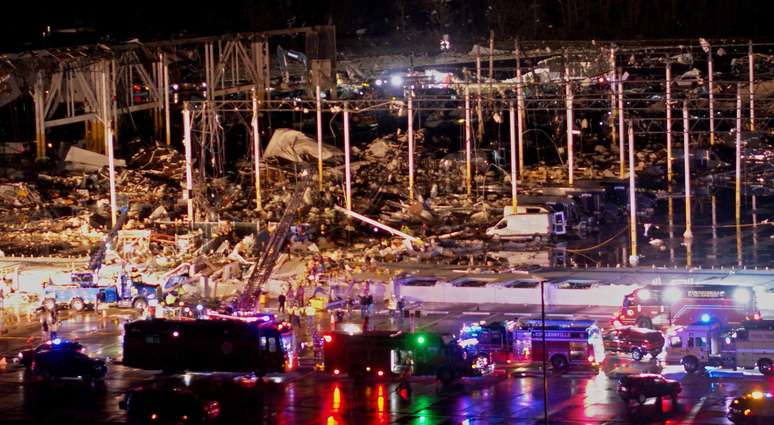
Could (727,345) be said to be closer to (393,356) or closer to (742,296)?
(742,296)

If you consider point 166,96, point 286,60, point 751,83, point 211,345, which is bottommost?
point 211,345

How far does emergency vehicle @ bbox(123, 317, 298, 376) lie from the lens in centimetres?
2505

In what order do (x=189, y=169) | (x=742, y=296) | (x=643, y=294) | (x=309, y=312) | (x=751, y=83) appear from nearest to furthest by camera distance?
1. (x=742, y=296)
2. (x=643, y=294)
3. (x=309, y=312)
4. (x=751, y=83)
5. (x=189, y=169)

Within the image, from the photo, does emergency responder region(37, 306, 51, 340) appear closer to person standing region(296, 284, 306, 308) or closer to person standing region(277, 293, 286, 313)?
person standing region(277, 293, 286, 313)

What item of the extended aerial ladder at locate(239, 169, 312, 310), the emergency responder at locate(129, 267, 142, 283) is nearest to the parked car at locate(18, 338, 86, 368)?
the extended aerial ladder at locate(239, 169, 312, 310)

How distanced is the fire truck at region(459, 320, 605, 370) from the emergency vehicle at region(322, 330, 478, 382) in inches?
19.2

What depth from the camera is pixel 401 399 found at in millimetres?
22531

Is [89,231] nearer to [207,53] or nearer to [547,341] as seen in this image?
[207,53]

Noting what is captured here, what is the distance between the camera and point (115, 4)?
76.0 m

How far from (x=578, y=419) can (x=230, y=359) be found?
297 inches

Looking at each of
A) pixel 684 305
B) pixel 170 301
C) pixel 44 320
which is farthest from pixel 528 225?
pixel 44 320

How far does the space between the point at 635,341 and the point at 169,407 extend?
9.13m

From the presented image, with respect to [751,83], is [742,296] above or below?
below

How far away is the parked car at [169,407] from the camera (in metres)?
21.1
